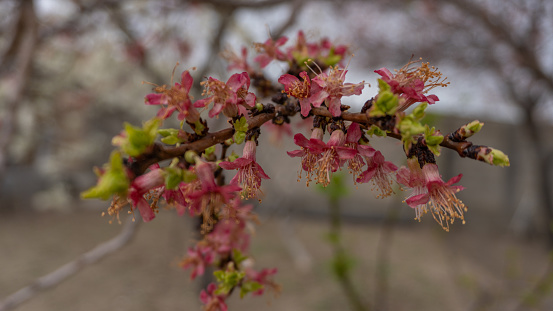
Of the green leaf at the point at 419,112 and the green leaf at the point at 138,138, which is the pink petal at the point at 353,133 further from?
the green leaf at the point at 138,138

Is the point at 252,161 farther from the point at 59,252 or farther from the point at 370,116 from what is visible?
the point at 59,252

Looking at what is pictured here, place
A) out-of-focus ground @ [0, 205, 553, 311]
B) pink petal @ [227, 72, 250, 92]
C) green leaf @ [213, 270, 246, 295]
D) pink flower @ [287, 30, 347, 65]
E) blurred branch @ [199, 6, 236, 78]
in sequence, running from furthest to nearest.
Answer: out-of-focus ground @ [0, 205, 553, 311], blurred branch @ [199, 6, 236, 78], pink flower @ [287, 30, 347, 65], green leaf @ [213, 270, 246, 295], pink petal @ [227, 72, 250, 92]

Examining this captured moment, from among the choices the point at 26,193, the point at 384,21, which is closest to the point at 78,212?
the point at 26,193

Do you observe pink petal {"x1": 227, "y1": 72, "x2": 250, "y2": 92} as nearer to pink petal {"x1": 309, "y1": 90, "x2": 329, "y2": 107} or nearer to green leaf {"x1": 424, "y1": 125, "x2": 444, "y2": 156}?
pink petal {"x1": 309, "y1": 90, "x2": 329, "y2": 107}

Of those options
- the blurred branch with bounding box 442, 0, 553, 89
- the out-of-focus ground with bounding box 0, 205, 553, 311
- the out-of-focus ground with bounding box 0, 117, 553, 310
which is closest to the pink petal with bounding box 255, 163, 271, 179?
the out-of-focus ground with bounding box 0, 117, 553, 310

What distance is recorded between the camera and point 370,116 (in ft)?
2.02

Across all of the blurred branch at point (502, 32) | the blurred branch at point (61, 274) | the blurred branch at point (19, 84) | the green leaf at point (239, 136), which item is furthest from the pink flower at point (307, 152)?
the blurred branch at point (502, 32)

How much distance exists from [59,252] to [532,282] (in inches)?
294

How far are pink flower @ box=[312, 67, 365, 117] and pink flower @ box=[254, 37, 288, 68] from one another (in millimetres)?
313

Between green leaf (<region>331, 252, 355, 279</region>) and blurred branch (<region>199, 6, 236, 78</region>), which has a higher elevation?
blurred branch (<region>199, 6, 236, 78</region>)

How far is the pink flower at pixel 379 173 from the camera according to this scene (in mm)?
754

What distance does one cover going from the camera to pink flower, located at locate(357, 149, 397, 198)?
2.48 feet

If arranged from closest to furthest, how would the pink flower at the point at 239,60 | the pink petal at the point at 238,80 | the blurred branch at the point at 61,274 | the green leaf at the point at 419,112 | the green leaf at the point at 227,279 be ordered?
the green leaf at the point at 419,112, the pink petal at the point at 238,80, the green leaf at the point at 227,279, the pink flower at the point at 239,60, the blurred branch at the point at 61,274

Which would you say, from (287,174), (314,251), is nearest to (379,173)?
(314,251)
